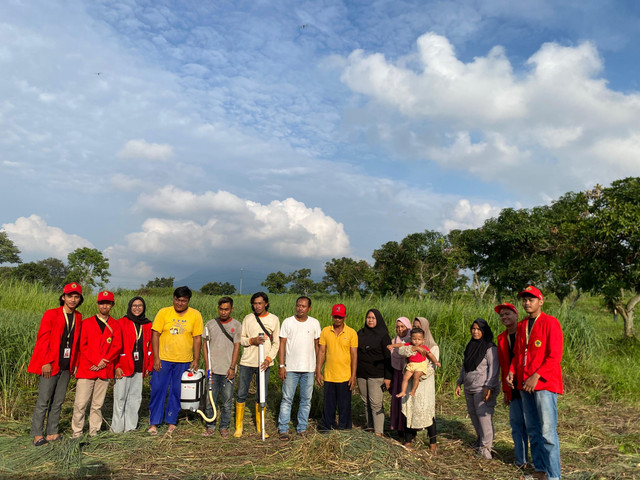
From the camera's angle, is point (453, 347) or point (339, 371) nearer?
point (339, 371)

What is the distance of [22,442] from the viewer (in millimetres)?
5129

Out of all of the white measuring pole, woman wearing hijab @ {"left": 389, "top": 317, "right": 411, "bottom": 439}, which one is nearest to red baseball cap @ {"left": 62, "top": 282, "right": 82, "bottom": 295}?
the white measuring pole

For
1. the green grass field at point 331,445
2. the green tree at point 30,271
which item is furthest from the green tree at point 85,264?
the green grass field at point 331,445

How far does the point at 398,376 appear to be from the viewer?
18.5 feet

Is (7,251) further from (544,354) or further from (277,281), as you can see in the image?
(544,354)

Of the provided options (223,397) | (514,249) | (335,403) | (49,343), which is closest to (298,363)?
(335,403)

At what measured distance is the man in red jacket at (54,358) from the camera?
5.03 metres

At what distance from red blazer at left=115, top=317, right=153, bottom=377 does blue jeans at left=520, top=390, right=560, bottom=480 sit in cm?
448

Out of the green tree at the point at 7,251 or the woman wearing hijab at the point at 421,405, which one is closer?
the woman wearing hijab at the point at 421,405

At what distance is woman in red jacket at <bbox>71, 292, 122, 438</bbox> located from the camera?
17.1ft

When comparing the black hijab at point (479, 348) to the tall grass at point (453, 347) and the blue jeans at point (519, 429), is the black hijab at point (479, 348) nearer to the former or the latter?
the blue jeans at point (519, 429)

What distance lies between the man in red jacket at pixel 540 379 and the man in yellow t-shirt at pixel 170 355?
12.6 ft

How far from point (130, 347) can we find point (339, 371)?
2626mm

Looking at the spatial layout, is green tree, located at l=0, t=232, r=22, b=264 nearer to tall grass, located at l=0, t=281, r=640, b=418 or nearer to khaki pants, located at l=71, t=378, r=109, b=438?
tall grass, located at l=0, t=281, r=640, b=418
